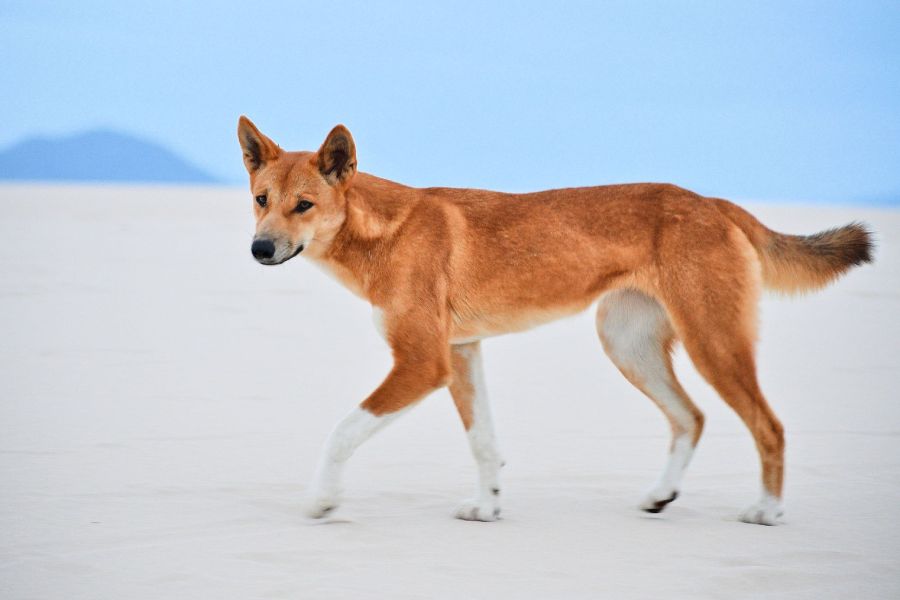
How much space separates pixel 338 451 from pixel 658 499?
1.77 meters

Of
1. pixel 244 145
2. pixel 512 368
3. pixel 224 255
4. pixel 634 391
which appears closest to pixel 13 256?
pixel 224 255

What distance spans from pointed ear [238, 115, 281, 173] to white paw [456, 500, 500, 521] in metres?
2.08

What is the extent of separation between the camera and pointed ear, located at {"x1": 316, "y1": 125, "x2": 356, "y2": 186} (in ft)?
18.9

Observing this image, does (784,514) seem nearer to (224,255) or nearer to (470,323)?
(470,323)

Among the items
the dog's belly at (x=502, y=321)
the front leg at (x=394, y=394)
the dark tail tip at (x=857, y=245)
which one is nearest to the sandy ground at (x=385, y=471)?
the front leg at (x=394, y=394)

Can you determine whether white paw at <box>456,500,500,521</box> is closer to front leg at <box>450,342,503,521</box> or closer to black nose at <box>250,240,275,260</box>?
front leg at <box>450,342,503,521</box>

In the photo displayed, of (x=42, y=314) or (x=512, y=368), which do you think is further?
(x=42, y=314)

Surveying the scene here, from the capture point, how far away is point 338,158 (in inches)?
230

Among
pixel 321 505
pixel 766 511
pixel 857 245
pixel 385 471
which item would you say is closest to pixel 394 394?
pixel 321 505

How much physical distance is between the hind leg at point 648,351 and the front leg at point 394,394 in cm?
119

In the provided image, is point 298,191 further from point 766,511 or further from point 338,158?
point 766,511

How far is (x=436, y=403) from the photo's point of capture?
9289 millimetres

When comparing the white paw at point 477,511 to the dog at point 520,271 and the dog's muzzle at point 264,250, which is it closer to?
the dog at point 520,271

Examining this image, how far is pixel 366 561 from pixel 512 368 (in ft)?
18.9
